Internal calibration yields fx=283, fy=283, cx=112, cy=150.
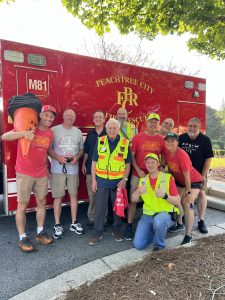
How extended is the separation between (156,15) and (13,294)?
15.0 feet

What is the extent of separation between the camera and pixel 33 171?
3486 mm

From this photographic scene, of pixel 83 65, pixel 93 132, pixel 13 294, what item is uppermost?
pixel 83 65

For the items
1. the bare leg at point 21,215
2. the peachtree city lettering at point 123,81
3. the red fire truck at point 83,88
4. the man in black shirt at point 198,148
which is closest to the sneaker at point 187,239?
the man in black shirt at point 198,148

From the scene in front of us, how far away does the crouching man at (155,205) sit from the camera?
335 cm

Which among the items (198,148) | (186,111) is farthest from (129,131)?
(186,111)

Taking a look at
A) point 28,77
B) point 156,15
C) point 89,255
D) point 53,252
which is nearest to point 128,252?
point 89,255

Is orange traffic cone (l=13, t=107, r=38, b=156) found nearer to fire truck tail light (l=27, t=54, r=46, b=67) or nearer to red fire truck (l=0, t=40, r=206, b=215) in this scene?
red fire truck (l=0, t=40, r=206, b=215)

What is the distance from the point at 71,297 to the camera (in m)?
2.37

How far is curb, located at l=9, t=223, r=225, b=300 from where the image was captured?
2523 mm

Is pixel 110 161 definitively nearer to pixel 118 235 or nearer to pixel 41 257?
pixel 118 235

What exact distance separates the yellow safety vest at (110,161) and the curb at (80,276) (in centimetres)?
96

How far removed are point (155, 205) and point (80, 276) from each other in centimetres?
122

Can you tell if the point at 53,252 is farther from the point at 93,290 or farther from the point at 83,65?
the point at 83,65

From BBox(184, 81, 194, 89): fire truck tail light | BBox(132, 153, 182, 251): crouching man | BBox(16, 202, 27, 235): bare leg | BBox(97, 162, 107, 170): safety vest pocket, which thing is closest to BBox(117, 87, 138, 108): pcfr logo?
BBox(184, 81, 194, 89): fire truck tail light
